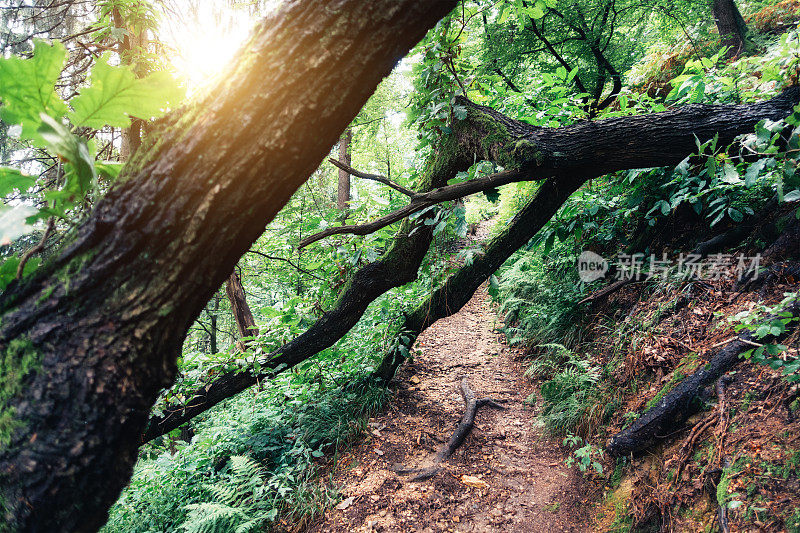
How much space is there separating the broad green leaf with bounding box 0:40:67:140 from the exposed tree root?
4.05 metres

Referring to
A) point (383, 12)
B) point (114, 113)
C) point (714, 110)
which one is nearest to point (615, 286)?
point (714, 110)

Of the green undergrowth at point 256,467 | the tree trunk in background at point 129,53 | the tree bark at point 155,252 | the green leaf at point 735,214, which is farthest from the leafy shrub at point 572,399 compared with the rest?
the tree trunk in background at point 129,53

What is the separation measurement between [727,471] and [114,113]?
142 inches

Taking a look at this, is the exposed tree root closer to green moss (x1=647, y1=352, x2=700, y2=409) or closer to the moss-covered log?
the moss-covered log

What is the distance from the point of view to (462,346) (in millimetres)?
6723

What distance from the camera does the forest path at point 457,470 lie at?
10.8 feet

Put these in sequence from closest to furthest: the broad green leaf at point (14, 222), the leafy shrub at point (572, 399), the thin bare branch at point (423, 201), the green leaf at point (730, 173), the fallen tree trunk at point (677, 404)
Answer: the broad green leaf at point (14, 222)
the thin bare branch at point (423, 201)
the green leaf at point (730, 173)
the fallen tree trunk at point (677, 404)
the leafy shrub at point (572, 399)

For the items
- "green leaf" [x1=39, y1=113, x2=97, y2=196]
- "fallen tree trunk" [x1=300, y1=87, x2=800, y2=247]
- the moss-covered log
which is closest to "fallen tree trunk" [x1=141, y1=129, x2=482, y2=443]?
the moss-covered log

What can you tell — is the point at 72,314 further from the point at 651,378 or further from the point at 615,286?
the point at 615,286

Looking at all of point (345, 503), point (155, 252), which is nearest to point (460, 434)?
point (345, 503)

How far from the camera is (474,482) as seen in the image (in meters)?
3.71

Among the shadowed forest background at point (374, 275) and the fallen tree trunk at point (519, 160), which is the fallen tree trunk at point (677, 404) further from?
the fallen tree trunk at point (519, 160)

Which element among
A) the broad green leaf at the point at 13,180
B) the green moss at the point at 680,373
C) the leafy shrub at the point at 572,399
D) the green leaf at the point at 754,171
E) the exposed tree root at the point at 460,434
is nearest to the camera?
the broad green leaf at the point at 13,180

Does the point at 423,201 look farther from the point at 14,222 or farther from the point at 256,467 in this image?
the point at 256,467
